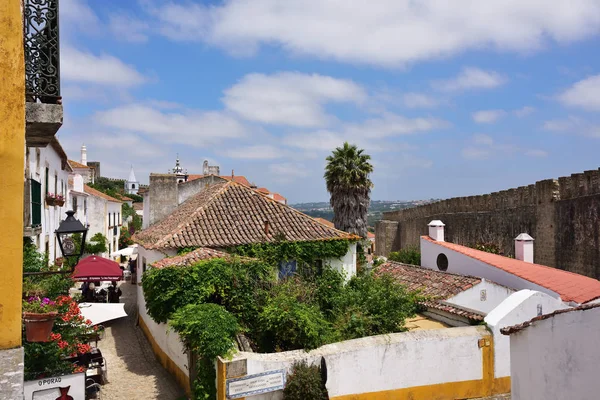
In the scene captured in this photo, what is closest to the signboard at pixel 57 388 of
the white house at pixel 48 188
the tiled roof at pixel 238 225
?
the white house at pixel 48 188

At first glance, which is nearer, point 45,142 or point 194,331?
point 45,142

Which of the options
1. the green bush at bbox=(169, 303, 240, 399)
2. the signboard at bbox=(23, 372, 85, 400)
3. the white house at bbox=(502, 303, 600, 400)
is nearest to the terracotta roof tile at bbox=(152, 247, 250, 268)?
the green bush at bbox=(169, 303, 240, 399)

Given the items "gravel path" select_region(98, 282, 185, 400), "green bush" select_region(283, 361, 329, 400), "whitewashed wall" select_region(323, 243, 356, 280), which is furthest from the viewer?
"whitewashed wall" select_region(323, 243, 356, 280)

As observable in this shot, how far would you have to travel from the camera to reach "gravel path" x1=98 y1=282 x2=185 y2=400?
11.4m

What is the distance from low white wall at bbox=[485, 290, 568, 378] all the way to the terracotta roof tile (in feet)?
23.8

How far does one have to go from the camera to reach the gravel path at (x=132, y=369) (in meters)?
11.4

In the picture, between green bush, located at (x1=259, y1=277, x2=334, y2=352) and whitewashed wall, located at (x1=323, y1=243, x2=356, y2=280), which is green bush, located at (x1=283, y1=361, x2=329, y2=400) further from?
whitewashed wall, located at (x1=323, y1=243, x2=356, y2=280)

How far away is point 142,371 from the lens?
13.1 metres

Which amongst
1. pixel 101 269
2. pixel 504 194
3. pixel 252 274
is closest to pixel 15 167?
pixel 252 274

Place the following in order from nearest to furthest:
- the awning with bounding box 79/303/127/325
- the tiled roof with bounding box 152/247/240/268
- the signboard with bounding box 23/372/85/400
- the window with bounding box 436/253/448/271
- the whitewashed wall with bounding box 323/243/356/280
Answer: the signboard with bounding box 23/372/85/400 < the tiled roof with bounding box 152/247/240/268 < the awning with bounding box 79/303/127/325 < the whitewashed wall with bounding box 323/243/356/280 < the window with bounding box 436/253/448/271

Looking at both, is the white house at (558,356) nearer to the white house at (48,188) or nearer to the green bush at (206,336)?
the green bush at (206,336)

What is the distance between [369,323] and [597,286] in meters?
8.62

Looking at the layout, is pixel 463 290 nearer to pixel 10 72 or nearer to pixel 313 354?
pixel 313 354

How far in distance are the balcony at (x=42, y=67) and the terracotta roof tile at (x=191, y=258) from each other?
6.58 metres
